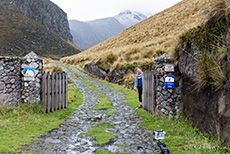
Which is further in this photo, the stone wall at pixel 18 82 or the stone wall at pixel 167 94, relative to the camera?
the stone wall at pixel 18 82

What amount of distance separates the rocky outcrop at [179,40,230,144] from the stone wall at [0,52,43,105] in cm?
644

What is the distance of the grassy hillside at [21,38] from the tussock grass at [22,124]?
71189mm

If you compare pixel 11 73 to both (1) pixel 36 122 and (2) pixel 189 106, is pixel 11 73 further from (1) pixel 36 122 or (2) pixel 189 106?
(2) pixel 189 106

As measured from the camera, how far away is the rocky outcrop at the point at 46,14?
12112cm

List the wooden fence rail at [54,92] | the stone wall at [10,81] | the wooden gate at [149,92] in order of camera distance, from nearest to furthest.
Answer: the stone wall at [10,81] → the wooden gate at [149,92] → the wooden fence rail at [54,92]

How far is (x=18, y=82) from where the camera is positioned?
26.5 ft

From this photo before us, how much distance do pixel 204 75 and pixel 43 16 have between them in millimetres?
147866

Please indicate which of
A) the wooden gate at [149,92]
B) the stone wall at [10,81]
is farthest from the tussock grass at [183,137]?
the stone wall at [10,81]

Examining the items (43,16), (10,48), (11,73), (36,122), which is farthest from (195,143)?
(43,16)

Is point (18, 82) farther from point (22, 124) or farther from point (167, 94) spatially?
point (167, 94)

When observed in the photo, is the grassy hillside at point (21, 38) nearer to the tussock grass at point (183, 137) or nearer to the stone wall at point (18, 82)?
the stone wall at point (18, 82)

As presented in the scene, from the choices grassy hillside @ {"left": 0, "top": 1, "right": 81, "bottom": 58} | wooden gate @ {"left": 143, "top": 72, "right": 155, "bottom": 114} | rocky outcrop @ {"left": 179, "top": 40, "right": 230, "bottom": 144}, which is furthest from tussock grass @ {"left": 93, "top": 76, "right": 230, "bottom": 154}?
grassy hillside @ {"left": 0, "top": 1, "right": 81, "bottom": 58}

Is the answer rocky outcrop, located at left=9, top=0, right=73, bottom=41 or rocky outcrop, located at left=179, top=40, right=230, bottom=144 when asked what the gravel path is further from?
rocky outcrop, located at left=9, top=0, right=73, bottom=41

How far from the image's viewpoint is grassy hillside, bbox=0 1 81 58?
248ft
